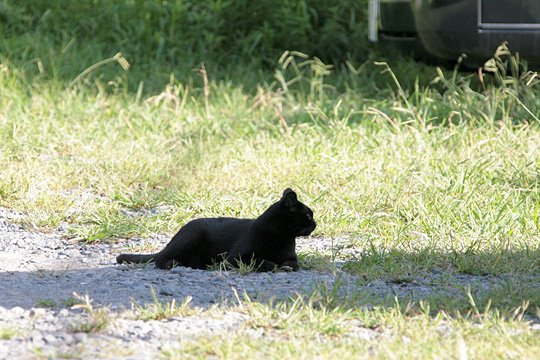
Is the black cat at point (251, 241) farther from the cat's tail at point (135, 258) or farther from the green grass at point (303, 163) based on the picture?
the green grass at point (303, 163)

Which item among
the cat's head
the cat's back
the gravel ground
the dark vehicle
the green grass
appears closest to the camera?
the gravel ground

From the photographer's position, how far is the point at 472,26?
7.50 metres

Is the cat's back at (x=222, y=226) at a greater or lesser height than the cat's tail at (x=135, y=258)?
greater

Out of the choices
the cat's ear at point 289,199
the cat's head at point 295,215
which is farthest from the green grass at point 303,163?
the cat's ear at point 289,199

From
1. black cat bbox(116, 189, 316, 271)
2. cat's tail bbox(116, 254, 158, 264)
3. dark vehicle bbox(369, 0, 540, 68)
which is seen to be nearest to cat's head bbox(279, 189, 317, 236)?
black cat bbox(116, 189, 316, 271)

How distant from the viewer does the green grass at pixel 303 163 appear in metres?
3.87

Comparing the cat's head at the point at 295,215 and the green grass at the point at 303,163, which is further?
the cat's head at the point at 295,215

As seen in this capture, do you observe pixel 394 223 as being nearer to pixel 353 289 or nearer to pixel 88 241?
pixel 353 289

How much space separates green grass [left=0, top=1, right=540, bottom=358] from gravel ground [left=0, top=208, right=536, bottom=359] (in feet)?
0.38

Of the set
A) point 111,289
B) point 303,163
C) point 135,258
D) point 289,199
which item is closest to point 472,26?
point 303,163

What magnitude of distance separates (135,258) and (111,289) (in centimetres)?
60

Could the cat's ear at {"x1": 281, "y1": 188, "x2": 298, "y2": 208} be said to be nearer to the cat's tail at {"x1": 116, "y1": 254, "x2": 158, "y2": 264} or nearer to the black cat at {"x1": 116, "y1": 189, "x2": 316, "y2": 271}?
the black cat at {"x1": 116, "y1": 189, "x2": 316, "y2": 271}

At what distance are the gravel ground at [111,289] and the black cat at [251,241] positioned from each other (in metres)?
Result: 0.10

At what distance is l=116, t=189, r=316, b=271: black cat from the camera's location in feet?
16.0
